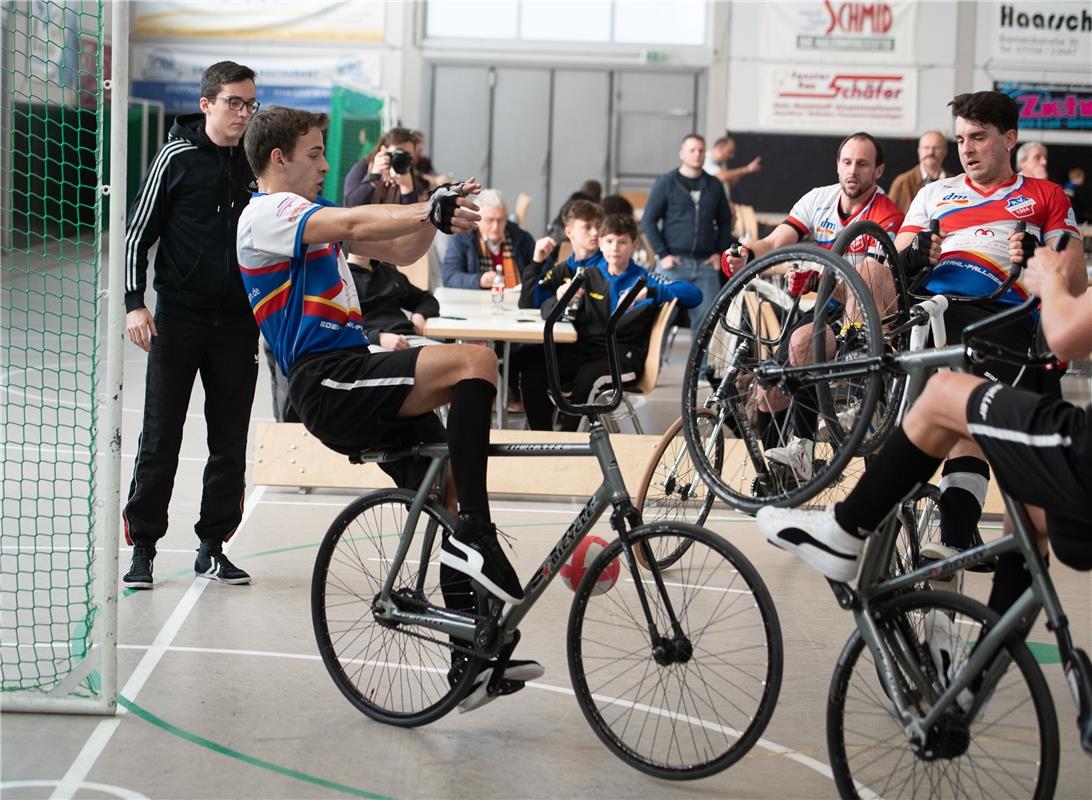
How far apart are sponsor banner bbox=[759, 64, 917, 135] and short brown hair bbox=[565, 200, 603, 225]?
39.4 feet

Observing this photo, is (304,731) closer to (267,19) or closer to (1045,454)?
(1045,454)

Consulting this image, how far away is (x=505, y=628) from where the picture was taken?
3.55m

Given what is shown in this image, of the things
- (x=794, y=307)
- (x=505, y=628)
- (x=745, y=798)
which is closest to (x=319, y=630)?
(x=505, y=628)

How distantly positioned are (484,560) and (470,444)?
30cm

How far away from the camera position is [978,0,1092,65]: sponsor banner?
1894 cm

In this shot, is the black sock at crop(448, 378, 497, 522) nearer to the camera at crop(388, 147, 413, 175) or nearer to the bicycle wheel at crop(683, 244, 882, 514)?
the bicycle wheel at crop(683, 244, 882, 514)

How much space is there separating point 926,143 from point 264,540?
6285mm

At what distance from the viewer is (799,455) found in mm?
3717

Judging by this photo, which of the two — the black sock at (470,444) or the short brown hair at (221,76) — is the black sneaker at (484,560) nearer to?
the black sock at (470,444)

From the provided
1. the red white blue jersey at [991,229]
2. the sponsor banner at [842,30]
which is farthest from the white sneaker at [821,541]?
the sponsor banner at [842,30]

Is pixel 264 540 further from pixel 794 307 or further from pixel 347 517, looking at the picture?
pixel 794 307

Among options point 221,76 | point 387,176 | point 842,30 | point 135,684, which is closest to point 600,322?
point 387,176

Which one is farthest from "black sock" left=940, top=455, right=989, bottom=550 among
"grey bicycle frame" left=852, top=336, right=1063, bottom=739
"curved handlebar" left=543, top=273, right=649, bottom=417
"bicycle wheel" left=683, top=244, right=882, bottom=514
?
"curved handlebar" left=543, top=273, right=649, bottom=417

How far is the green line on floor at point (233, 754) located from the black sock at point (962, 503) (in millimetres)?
1875
